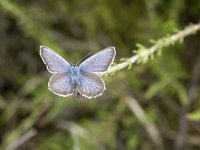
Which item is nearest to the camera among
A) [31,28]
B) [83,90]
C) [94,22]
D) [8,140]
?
[83,90]

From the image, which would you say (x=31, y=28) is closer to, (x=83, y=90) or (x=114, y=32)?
(x=114, y=32)

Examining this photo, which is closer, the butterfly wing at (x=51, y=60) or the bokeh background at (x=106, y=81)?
the butterfly wing at (x=51, y=60)

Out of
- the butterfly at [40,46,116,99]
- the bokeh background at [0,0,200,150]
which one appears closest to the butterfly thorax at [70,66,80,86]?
the butterfly at [40,46,116,99]

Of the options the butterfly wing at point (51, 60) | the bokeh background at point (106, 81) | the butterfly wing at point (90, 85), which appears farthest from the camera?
the bokeh background at point (106, 81)

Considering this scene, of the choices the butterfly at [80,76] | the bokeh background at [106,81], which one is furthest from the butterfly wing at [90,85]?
the bokeh background at [106,81]

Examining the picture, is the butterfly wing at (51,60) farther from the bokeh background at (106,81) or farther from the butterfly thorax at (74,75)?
the bokeh background at (106,81)

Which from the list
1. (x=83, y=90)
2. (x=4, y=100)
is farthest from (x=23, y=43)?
(x=83, y=90)
